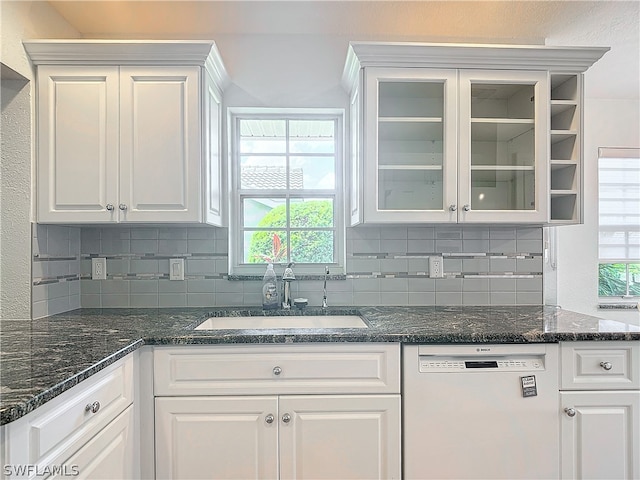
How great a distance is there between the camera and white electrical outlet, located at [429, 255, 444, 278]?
7.33 feet

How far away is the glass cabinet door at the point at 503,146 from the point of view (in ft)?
6.28

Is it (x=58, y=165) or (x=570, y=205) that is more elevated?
(x=58, y=165)

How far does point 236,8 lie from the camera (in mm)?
→ 1997

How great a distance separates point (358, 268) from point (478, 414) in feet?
3.13

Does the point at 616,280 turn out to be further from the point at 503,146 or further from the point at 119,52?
the point at 119,52

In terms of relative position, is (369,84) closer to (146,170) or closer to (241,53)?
(241,53)

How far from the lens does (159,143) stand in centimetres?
185

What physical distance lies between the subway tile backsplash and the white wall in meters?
0.32

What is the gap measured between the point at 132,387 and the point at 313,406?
2.20 feet

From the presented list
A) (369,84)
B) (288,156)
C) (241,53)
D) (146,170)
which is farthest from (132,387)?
(241,53)

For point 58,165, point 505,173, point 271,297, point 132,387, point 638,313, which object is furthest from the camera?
point 638,313

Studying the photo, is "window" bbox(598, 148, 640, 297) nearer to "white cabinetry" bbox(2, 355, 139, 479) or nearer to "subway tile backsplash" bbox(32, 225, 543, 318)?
"subway tile backsplash" bbox(32, 225, 543, 318)

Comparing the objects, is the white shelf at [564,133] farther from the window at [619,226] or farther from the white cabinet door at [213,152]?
the white cabinet door at [213,152]

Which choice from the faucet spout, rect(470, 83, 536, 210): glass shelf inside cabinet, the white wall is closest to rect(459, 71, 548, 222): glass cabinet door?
rect(470, 83, 536, 210): glass shelf inside cabinet
